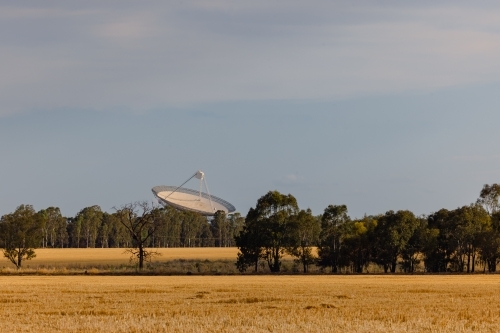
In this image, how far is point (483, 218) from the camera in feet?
318

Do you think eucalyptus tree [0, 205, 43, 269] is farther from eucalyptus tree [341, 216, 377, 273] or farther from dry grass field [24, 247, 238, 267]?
eucalyptus tree [341, 216, 377, 273]

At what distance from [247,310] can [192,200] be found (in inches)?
4620

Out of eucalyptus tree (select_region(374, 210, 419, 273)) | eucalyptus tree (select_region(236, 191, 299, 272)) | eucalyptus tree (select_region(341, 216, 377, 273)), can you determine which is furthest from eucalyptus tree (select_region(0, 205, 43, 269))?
eucalyptus tree (select_region(374, 210, 419, 273))

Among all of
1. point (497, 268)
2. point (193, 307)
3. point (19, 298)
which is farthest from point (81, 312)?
point (497, 268)

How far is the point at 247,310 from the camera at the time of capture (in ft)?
108

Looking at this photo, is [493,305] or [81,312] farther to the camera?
[493,305]

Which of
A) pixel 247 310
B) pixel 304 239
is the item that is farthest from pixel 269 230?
pixel 247 310

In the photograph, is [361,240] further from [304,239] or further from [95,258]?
[95,258]

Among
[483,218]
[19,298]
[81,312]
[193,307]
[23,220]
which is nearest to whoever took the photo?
[81,312]

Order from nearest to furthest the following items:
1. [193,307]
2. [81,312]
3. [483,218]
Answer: [81,312], [193,307], [483,218]

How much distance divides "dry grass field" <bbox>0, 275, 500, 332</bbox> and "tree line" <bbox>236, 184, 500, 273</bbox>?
45054 millimetres

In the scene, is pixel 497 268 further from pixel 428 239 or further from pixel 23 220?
pixel 23 220

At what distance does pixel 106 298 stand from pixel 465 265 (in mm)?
68321

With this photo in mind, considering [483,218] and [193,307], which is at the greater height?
[483,218]
